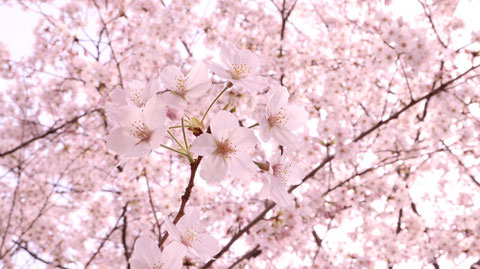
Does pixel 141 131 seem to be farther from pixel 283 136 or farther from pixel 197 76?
pixel 283 136

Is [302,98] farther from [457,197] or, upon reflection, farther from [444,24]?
[457,197]

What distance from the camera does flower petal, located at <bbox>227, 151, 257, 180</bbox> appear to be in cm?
107

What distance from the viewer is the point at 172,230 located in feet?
3.33

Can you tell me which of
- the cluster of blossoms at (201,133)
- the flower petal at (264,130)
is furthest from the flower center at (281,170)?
the flower petal at (264,130)

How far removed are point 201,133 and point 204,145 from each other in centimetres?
8

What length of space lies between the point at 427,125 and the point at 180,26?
375 centimetres

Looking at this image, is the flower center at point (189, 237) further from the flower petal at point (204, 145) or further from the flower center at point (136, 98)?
the flower center at point (136, 98)

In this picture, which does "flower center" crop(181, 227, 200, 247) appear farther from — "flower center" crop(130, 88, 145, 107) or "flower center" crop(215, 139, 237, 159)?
A: "flower center" crop(130, 88, 145, 107)

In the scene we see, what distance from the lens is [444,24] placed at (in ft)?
17.9

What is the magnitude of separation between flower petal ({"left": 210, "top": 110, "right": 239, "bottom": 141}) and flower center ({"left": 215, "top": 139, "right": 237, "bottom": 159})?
2 cm

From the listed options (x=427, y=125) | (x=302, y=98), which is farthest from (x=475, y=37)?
(x=302, y=98)

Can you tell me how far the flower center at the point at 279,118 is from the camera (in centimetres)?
117

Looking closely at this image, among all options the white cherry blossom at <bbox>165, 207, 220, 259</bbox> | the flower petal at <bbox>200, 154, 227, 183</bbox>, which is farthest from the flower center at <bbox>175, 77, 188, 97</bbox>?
the white cherry blossom at <bbox>165, 207, 220, 259</bbox>

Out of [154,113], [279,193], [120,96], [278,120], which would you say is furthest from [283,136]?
[120,96]
